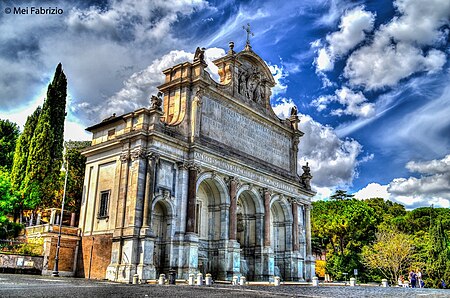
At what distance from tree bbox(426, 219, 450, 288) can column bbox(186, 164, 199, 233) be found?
30.7m

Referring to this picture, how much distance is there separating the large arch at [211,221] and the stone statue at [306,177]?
15.6 m

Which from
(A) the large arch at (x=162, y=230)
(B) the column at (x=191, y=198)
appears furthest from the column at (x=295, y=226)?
(A) the large arch at (x=162, y=230)

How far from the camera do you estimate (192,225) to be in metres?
33.2

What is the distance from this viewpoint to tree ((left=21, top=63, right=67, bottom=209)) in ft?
140

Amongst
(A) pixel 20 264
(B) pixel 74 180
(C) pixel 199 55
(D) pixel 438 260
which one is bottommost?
(A) pixel 20 264

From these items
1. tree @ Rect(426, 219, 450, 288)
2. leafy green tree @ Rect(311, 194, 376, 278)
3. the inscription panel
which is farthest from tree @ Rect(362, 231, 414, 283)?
the inscription panel

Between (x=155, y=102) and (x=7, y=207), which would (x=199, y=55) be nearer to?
(x=155, y=102)

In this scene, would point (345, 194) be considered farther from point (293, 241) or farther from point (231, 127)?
point (231, 127)

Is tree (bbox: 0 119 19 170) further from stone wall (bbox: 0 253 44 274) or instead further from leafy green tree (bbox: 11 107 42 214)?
stone wall (bbox: 0 253 44 274)

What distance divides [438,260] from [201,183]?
29900 millimetres

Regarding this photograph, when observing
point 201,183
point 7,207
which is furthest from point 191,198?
point 7,207

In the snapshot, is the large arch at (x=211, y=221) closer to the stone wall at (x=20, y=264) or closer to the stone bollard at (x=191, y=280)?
the stone bollard at (x=191, y=280)

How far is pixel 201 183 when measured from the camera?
37.8 meters

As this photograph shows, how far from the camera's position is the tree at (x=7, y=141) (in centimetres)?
5528
